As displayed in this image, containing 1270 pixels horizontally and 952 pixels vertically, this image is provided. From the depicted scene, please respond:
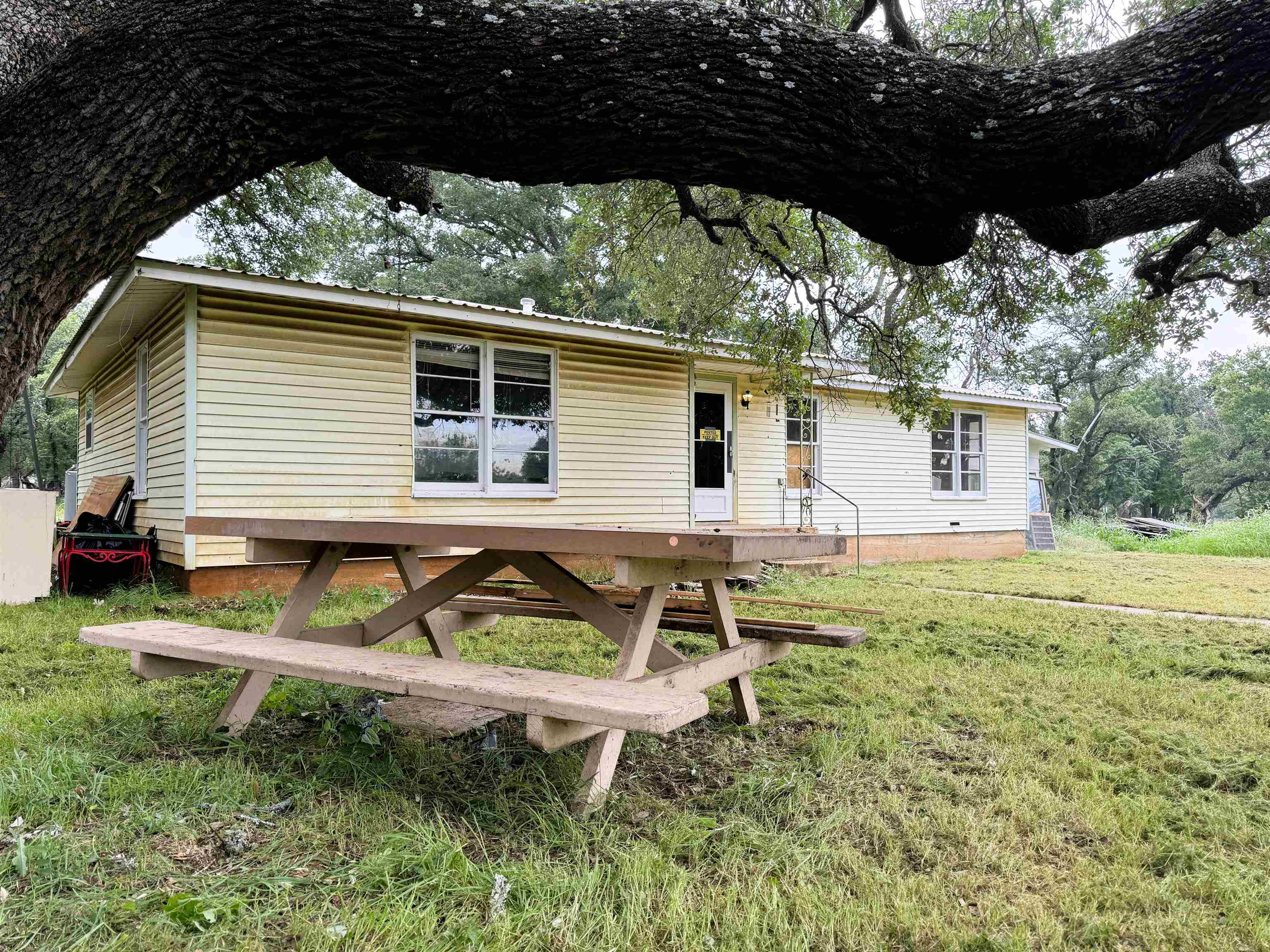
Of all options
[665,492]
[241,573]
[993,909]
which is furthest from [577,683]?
[665,492]

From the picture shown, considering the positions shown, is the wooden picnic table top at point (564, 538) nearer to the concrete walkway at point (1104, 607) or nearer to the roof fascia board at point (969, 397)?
the concrete walkway at point (1104, 607)

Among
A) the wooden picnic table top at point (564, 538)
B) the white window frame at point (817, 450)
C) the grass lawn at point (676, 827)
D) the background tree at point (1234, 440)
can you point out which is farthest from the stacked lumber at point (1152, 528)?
the wooden picnic table top at point (564, 538)

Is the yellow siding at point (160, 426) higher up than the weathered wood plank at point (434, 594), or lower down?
higher up

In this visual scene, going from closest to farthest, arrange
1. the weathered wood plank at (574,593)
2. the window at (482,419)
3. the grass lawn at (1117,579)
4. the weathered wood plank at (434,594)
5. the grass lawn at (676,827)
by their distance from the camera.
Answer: the grass lawn at (676,827) → the weathered wood plank at (574,593) → the weathered wood plank at (434,594) → the grass lawn at (1117,579) → the window at (482,419)

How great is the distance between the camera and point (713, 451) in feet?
35.1

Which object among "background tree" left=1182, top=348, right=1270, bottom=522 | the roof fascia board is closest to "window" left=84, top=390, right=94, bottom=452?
the roof fascia board

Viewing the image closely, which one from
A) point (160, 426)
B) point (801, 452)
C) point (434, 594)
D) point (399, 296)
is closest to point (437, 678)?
point (434, 594)

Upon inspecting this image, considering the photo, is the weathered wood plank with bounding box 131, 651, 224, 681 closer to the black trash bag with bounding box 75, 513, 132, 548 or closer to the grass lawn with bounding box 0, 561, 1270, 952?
the grass lawn with bounding box 0, 561, 1270, 952

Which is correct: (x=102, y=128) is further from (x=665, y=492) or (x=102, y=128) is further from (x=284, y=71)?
(x=665, y=492)

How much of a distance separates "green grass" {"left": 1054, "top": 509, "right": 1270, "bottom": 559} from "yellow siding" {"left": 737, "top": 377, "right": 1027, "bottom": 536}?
4.24 meters

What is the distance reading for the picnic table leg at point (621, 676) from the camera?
2.30 meters

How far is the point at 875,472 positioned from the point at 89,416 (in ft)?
42.0

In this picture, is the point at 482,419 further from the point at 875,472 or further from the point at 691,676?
the point at 875,472

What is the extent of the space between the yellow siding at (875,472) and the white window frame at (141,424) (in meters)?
7.35
